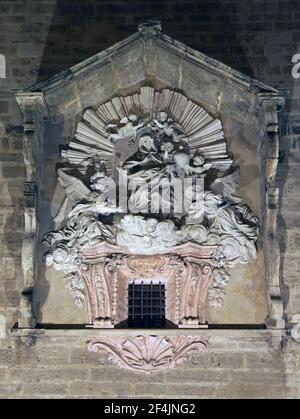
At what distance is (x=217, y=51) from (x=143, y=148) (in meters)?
2.45

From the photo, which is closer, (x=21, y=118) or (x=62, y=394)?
(x=62, y=394)

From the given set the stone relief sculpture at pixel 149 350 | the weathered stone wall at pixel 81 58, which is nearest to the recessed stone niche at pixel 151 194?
the stone relief sculpture at pixel 149 350

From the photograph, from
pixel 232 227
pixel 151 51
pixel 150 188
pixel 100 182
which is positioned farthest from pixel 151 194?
pixel 151 51

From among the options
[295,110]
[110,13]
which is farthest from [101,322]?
[110,13]

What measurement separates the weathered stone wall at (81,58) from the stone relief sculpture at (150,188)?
71cm

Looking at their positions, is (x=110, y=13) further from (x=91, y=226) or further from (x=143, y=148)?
(x=91, y=226)

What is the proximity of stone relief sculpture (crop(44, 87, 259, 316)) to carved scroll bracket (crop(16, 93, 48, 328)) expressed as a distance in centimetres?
36

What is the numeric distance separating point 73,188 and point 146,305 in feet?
6.32

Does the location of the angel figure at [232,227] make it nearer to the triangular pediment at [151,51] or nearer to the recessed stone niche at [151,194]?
the recessed stone niche at [151,194]

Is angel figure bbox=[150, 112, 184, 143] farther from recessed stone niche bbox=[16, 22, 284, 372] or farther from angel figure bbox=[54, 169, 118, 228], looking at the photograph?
angel figure bbox=[54, 169, 118, 228]
